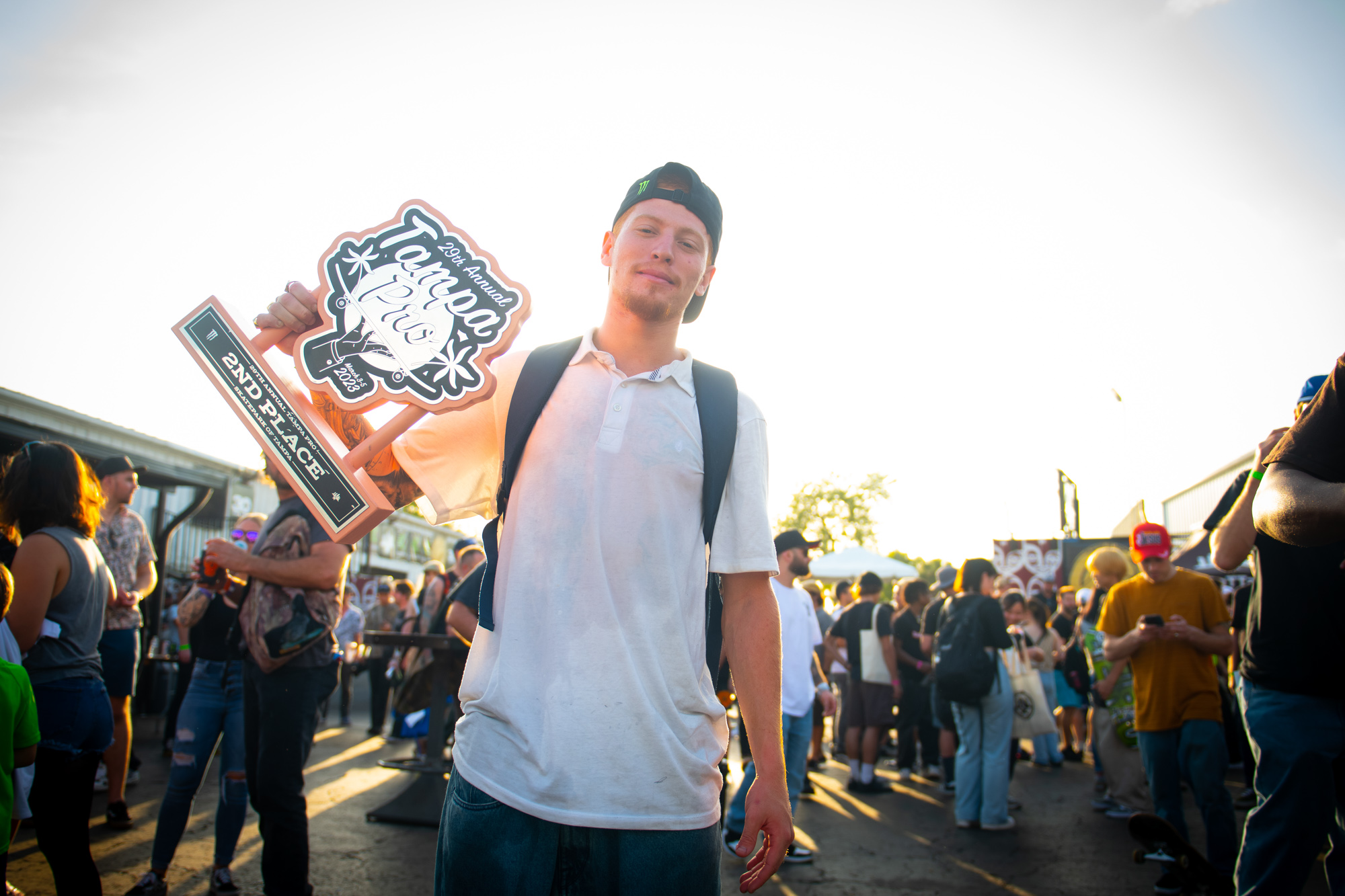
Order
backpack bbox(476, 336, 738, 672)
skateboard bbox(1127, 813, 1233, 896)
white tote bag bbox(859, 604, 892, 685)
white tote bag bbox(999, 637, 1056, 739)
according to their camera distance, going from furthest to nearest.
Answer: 1. white tote bag bbox(859, 604, 892, 685)
2. white tote bag bbox(999, 637, 1056, 739)
3. skateboard bbox(1127, 813, 1233, 896)
4. backpack bbox(476, 336, 738, 672)

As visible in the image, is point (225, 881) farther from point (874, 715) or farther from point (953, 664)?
point (874, 715)

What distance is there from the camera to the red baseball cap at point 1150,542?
16.6ft

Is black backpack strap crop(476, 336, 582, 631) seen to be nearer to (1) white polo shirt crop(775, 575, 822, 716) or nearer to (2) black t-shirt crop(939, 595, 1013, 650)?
(1) white polo shirt crop(775, 575, 822, 716)

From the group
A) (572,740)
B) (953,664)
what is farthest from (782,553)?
(572,740)

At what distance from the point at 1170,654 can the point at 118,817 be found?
6.64 meters

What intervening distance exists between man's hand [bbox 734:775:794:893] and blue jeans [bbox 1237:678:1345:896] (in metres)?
2.36

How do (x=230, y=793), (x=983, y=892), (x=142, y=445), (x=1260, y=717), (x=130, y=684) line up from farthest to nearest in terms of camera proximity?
(x=142, y=445) < (x=130, y=684) < (x=983, y=892) < (x=230, y=793) < (x=1260, y=717)

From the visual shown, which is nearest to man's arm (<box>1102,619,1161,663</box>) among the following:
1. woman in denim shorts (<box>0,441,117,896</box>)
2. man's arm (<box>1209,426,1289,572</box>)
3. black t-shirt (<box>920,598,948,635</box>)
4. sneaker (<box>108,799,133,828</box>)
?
man's arm (<box>1209,426,1289,572</box>)

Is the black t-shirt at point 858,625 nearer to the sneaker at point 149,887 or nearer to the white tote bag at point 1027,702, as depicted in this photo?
the white tote bag at point 1027,702

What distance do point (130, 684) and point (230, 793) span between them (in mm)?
2229

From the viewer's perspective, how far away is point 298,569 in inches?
133

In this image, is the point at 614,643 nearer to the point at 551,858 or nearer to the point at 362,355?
the point at 551,858

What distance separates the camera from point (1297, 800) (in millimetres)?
2855

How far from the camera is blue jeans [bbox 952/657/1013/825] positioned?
646cm
